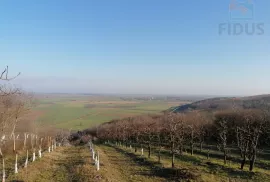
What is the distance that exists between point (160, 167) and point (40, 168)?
12446mm

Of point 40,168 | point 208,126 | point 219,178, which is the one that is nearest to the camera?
point 219,178

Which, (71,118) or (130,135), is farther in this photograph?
(71,118)

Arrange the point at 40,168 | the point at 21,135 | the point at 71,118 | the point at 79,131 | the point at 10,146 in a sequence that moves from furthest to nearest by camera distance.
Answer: the point at 71,118 < the point at 79,131 < the point at 21,135 < the point at 10,146 < the point at 40,168

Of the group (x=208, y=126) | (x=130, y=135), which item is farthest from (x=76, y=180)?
(x=208, y=126)

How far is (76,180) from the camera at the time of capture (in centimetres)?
1906

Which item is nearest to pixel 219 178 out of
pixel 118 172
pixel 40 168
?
pixel 118 172

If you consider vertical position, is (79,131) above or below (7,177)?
below

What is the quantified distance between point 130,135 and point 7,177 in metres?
63.3

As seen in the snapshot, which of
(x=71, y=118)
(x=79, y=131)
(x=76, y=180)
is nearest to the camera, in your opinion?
(x=76, y=180)

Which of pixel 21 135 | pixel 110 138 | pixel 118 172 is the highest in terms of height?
pixel 118 172

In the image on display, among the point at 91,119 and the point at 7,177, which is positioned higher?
the point at 7,177

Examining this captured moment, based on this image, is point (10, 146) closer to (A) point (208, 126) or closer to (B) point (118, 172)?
(B) point (118, 172)

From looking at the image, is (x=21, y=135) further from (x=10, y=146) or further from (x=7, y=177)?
(x=7, y=177)

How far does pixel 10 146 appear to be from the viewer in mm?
41844
